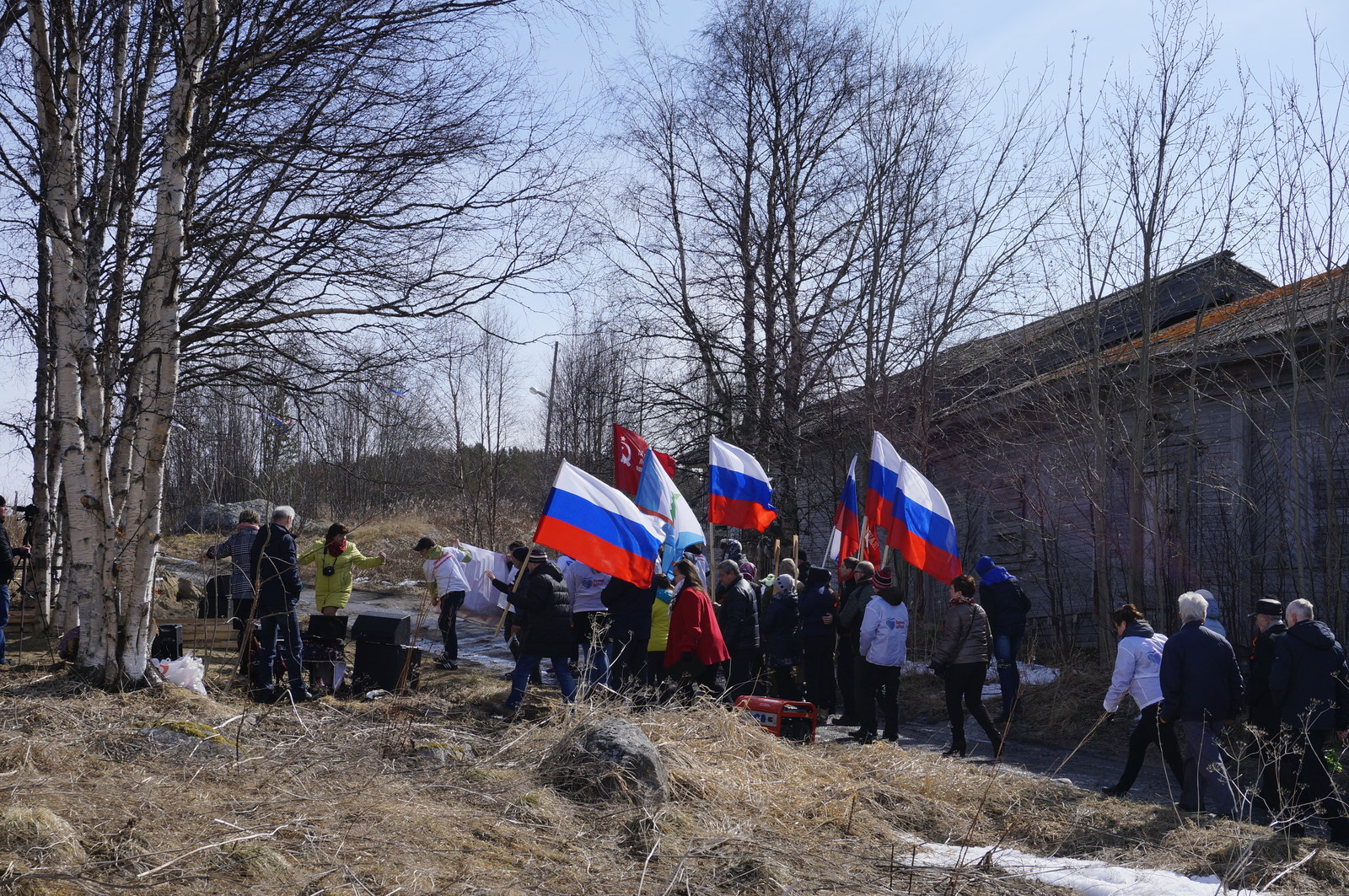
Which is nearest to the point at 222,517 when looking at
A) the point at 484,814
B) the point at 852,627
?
the point at 852,627

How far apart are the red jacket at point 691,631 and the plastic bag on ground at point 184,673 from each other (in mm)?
3993

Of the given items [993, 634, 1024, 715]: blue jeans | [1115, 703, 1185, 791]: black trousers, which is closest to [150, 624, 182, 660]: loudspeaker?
[993, 634, 1024, 715]: blue jeans

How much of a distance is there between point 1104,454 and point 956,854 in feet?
29.0

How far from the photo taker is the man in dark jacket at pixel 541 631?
9.59 meters

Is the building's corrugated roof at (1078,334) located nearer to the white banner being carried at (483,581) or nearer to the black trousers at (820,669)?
the black trousers at (820,669)

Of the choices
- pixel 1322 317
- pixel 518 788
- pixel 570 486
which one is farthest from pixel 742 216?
pixel 518 788

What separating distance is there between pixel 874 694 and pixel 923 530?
2.45 m

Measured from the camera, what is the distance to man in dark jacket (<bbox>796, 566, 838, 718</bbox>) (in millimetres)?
11469

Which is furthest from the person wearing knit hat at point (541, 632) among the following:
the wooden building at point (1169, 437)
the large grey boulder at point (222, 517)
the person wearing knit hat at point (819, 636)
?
the large grey boulder at point (222, 517)

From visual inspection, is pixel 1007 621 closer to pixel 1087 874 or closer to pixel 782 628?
pixel 782 628

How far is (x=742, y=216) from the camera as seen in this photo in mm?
20891

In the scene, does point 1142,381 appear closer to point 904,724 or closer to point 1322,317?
point 1322,317

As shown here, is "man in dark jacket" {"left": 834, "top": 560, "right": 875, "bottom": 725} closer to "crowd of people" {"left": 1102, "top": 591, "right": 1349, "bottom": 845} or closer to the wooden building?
"crowd of people" {"left": 1102, "top": 591, "right": 1349, "bottom": 845}

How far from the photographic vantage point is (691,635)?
9703 millimetres
